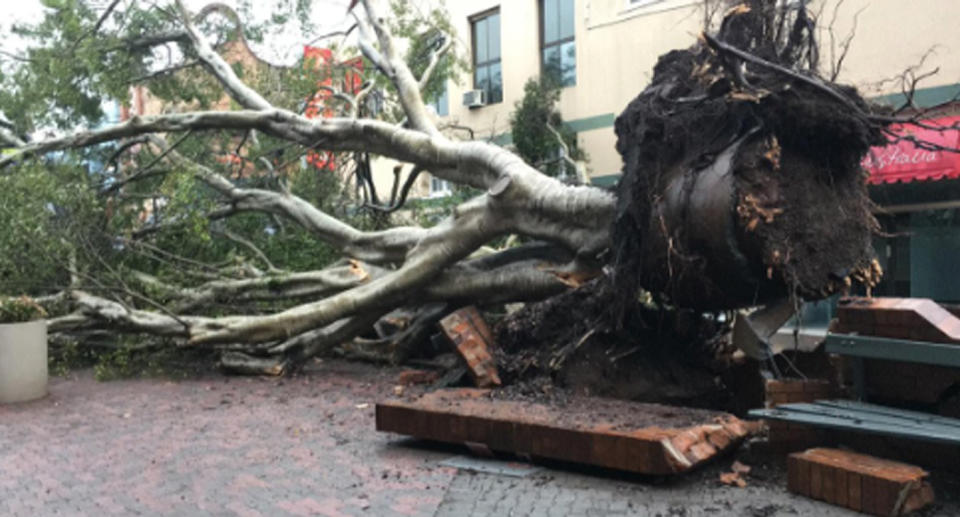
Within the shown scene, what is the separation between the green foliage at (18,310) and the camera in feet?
28.8

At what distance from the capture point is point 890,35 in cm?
1280

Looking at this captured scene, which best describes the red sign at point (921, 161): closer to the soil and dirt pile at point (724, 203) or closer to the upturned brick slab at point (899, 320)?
the soil and dirt pile at point (724, 203)

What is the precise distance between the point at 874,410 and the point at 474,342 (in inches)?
142

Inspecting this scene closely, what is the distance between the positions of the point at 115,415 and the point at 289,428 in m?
2.01

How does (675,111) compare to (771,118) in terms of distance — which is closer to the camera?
(771,118)

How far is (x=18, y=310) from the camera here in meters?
8.84

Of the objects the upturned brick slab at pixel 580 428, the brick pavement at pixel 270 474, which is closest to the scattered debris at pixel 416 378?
the brick pavement at pixel 270 474

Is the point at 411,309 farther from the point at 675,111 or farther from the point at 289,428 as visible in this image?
the point at 675,111

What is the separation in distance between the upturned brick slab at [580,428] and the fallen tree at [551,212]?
1.04m

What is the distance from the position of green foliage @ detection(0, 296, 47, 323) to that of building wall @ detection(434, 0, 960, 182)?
9.12 metres

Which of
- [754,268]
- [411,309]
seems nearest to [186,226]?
[411,309]

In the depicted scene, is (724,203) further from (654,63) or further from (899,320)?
(654,63)

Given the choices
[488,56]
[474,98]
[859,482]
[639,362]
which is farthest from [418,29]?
[859,482]

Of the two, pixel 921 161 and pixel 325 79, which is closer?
pixel 921 161
